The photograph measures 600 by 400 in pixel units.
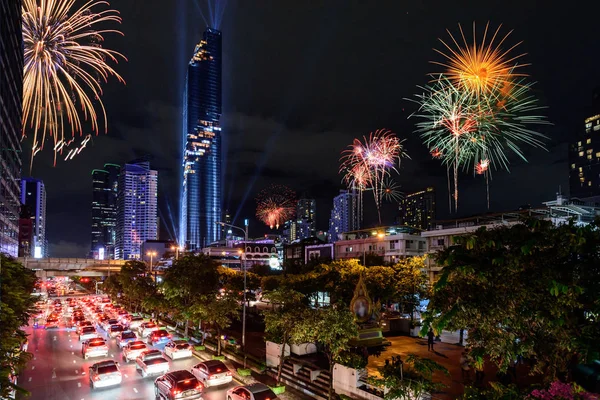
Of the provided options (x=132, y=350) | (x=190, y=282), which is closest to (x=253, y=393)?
(x=132, y=350)

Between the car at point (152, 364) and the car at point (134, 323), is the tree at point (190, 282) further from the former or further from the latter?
the car at point (134, 323)

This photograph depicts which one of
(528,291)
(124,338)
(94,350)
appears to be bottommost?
(124,338)

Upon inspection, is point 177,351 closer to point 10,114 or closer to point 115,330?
point 115,330

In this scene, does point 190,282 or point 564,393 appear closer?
point 564,393

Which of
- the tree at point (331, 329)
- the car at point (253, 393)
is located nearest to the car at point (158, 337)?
the car at point (253, 393)

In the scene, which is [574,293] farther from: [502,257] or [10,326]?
[10,326]

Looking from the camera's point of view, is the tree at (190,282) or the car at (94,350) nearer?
the car at (94,350)

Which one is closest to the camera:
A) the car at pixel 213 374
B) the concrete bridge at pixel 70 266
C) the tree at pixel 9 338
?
the tree at pixel 9 338

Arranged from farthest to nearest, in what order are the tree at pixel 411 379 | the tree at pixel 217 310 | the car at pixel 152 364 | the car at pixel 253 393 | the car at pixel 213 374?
1. the tree at pixel 217 310
2. the car at pixel 152 364
3. the car at pixel 213 374
4. the car at pixel 253 393
5. the tree at pixel 411 379
